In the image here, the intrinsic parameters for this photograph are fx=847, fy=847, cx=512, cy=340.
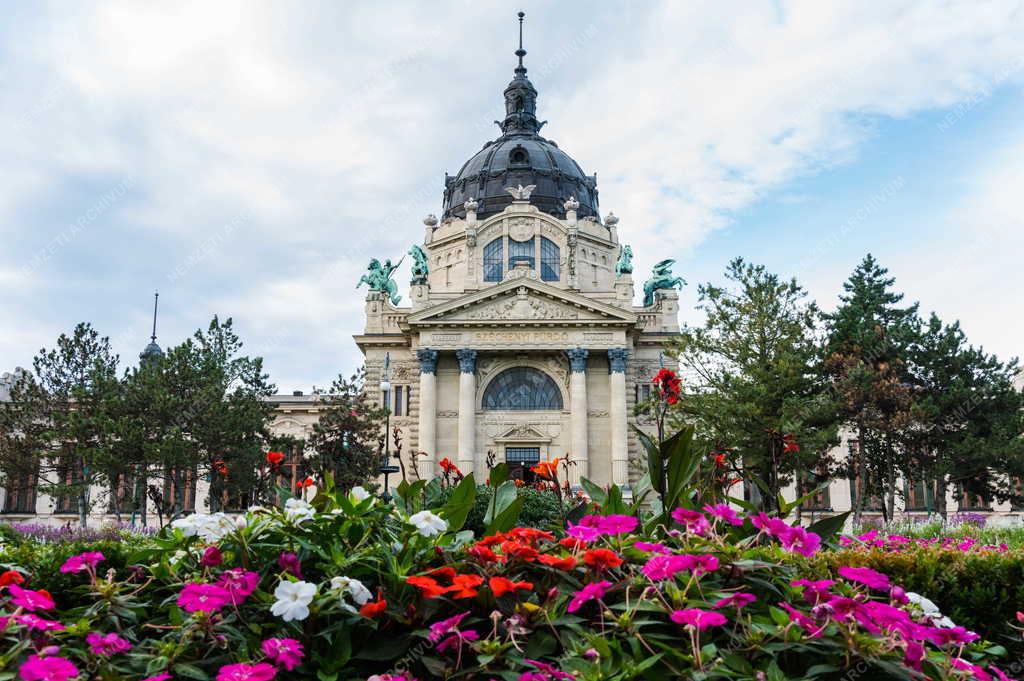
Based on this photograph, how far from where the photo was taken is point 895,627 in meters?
3.77

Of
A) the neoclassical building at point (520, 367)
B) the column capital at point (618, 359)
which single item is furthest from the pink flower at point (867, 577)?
the column capital at point (618, 359)

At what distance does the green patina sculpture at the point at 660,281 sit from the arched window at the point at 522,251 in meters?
7.71

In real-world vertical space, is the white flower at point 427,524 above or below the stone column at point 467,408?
below

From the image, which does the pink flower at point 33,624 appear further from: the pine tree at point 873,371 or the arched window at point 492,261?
the arched window at point 492,261

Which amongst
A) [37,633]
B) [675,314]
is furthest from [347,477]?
[37,633]

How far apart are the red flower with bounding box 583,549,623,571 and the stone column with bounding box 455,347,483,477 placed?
131ft

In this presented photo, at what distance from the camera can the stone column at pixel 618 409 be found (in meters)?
44.8

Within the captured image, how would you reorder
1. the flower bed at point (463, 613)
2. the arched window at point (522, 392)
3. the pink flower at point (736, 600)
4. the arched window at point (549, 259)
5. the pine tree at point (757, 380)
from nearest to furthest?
the flower bed at point (463, 613) → the pink flower at point (736, 600) → the pine tree at point (757, 380) → the arched window at point (522, 392) → the arched window at point (549, 259)

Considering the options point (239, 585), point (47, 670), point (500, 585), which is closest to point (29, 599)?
point (47, 670)

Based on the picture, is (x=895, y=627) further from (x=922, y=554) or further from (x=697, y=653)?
(x=922, y=554)

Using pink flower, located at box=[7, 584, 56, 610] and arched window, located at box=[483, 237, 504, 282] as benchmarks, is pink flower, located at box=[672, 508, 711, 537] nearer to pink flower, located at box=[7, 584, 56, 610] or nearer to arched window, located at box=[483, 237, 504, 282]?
pink flower, located at box=[7, 584, 56, 610]

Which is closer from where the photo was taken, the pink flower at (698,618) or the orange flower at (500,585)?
the pink flower at (698,618)

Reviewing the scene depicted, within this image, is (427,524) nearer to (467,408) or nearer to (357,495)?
(357,495)

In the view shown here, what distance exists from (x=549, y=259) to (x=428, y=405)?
46.6ft
